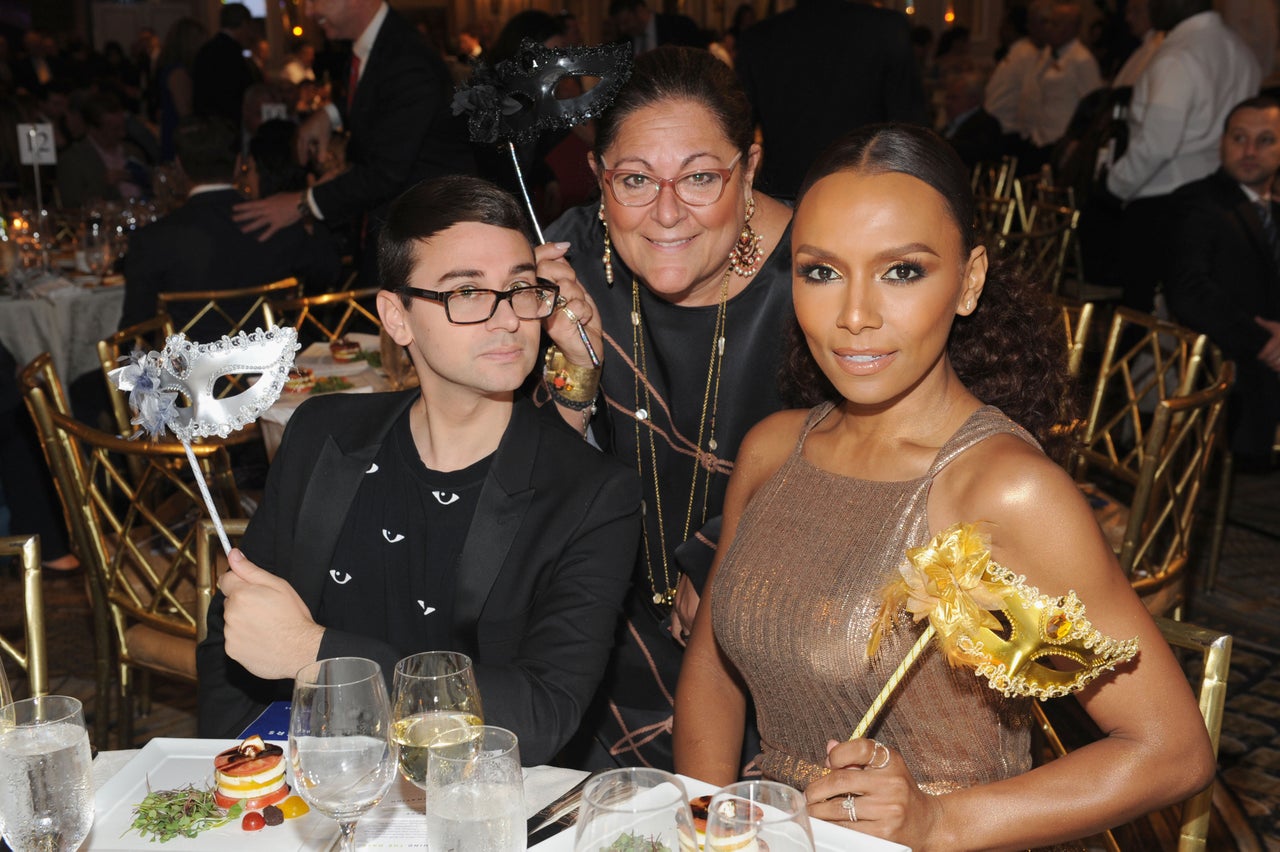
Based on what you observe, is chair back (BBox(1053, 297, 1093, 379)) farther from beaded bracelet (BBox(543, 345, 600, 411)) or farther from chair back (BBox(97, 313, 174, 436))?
chair back (BBox(97, 313, 174, 436))

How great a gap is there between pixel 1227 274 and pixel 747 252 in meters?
2.93

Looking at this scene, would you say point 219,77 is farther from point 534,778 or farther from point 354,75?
point 534,778

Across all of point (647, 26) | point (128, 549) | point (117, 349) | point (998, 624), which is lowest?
point (128, 549)

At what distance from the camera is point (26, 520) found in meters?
4.41

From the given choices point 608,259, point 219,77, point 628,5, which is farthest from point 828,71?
point 219,77

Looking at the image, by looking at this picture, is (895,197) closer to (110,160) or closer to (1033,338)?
(1033,338)

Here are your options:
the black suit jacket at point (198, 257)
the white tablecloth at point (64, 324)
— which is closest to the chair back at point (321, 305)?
the black suit jacket at point (198, 257)

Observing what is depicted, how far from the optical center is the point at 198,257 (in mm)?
4594

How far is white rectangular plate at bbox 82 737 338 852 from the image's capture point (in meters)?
1.32

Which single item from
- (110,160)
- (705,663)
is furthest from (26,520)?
(110,160)

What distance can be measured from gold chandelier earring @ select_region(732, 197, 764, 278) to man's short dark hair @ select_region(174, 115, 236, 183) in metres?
2.98

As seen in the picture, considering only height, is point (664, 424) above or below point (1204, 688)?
above

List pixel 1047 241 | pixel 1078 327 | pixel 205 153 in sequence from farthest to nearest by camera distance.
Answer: pixel 1047 241, pixel 205 153, pixel 1078 327

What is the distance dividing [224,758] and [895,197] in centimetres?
104
